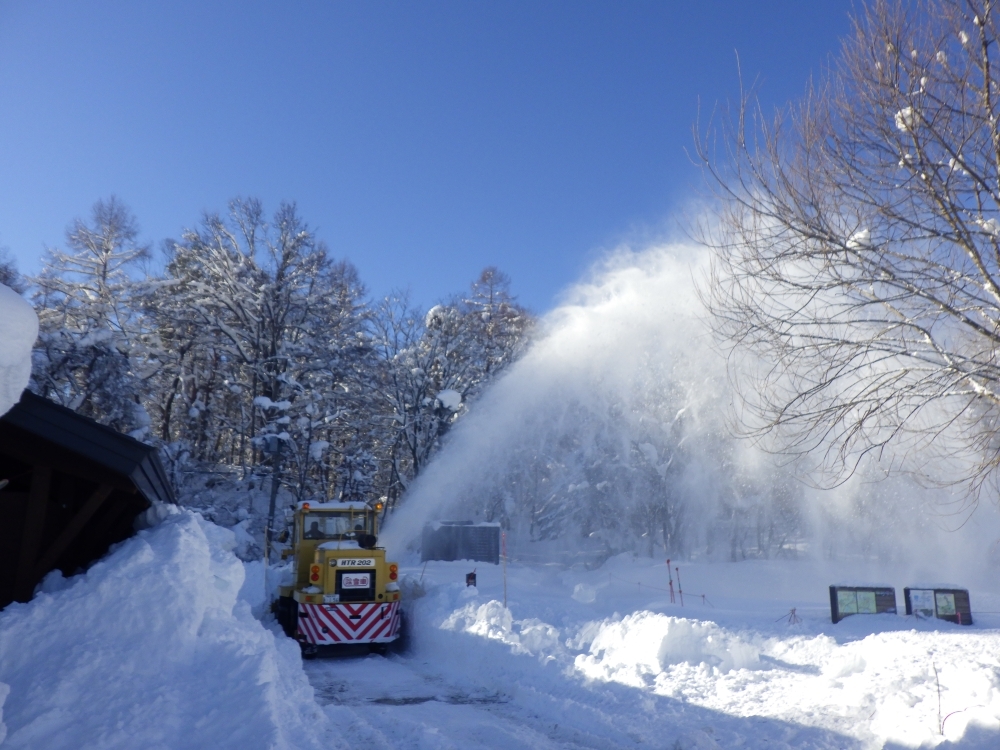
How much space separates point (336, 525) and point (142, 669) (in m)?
7.60

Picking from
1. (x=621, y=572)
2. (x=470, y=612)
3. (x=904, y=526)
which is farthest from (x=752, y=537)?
(x=470, y=612)

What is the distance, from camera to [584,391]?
92.3ft

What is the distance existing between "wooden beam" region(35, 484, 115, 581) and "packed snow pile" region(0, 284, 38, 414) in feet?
11.6

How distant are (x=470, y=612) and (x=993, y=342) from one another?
Answer: 8273 millimetres

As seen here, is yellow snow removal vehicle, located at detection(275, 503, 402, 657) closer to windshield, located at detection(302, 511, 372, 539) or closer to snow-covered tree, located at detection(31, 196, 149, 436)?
windshield, located at detection(302, 511, 372, 539)

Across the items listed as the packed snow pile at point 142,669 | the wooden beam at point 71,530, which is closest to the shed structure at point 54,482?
the wooden beam at point 71,530

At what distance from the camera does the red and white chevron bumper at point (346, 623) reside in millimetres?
11039

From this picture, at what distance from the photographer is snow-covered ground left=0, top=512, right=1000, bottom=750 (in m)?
5.04

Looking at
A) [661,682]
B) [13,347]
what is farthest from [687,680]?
[13,347]

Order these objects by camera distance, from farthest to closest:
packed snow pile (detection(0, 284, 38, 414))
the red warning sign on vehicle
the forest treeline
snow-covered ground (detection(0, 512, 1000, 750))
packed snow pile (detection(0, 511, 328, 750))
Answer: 1. the forest treeline
2. the red warning sign on vehicle
3. snow-covered ground (detection(0, 512, 1000, 750))
4. packed snow pile (detection(0, 511, 328, 750))
5. packed snow pile (detection(0, 284, 38, 414))

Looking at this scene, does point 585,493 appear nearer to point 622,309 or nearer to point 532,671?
point 622,309

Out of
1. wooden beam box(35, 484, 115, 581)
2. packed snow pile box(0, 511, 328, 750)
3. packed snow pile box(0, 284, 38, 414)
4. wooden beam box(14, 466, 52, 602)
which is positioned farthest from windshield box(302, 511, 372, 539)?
packed snow pile box(0, 284, 38, 414)

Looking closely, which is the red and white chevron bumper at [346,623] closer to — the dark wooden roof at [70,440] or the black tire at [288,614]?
the black tire at [288,614]

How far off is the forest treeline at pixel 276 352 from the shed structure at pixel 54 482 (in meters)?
14.2
